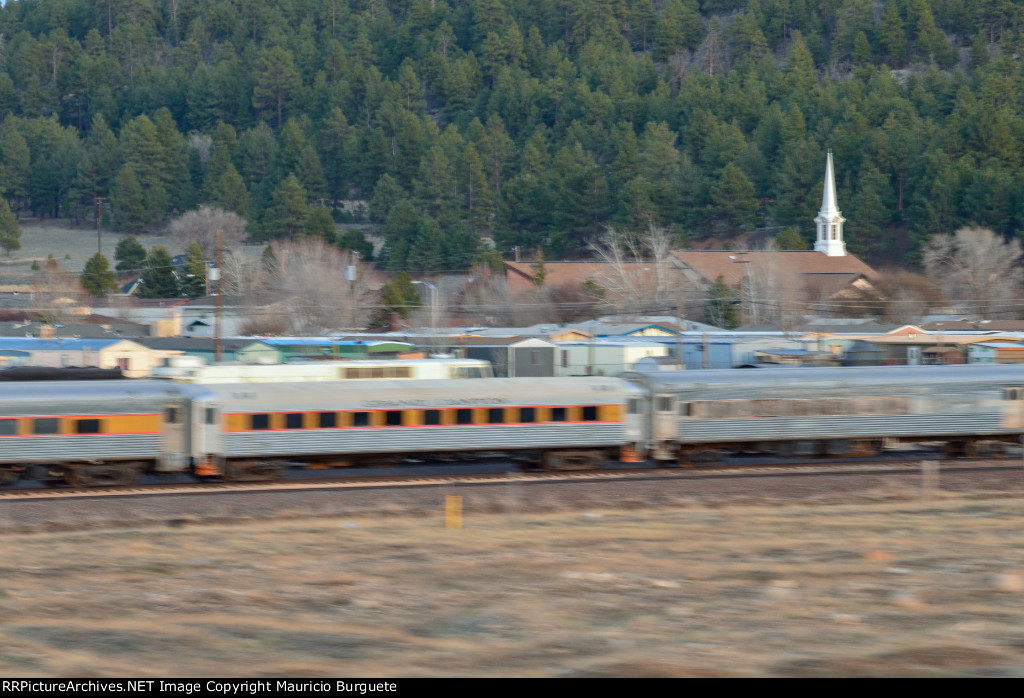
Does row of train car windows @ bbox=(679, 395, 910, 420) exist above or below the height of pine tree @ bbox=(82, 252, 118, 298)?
below

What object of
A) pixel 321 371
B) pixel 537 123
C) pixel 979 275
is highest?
pixel 537 123

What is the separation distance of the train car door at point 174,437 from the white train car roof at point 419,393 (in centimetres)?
67

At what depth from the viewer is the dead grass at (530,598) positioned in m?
8.17

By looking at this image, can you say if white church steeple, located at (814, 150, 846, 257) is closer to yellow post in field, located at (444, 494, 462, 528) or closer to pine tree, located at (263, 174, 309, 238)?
pine tree, located at (263, 174, 309, 238)

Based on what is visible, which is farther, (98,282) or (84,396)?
(98,282)

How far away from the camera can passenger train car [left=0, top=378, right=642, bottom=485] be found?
68.8ft

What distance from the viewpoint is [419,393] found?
22.6m

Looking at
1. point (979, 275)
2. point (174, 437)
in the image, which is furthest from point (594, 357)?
point (979, 275)

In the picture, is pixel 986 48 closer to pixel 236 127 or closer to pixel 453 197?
pixel 453 197

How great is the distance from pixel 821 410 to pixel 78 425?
1463 cm

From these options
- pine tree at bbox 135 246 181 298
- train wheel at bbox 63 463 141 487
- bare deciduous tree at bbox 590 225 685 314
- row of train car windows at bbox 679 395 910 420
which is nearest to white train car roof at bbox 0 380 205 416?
train wheel at bbox 63 463 141 487

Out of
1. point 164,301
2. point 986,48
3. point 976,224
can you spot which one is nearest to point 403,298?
point 164,301

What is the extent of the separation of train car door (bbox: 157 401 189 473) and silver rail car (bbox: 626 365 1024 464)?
907 centimetres

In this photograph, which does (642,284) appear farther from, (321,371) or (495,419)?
(495,419)
